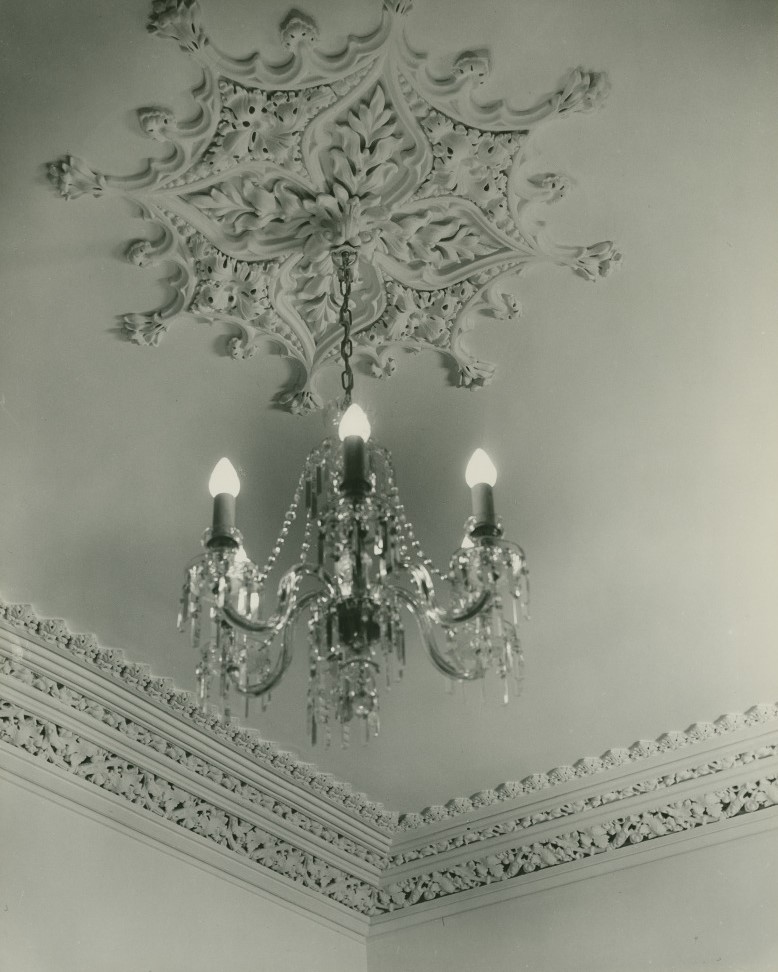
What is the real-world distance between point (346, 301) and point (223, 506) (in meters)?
0.80

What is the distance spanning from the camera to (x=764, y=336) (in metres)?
3.16

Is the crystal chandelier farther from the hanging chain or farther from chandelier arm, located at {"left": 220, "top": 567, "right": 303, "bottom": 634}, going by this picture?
the hanging chain

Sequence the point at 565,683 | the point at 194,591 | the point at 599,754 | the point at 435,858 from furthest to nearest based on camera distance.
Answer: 1. the point at 435,858
2. the point at 599,754
3. the point at 565,683
4. the point at 194,591

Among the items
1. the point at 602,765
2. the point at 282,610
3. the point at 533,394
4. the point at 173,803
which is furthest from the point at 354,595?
the point at 602,765

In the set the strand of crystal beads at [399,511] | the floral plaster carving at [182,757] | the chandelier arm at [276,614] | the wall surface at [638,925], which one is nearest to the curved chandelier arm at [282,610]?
the chandelier arm at [276,614]

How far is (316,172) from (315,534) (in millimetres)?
1346

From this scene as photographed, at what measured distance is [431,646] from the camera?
2.40m

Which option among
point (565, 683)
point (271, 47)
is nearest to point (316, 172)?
point (271, 47)

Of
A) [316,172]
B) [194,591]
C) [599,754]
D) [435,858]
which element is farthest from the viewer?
[435,858]

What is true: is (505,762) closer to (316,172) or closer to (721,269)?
(721,269)

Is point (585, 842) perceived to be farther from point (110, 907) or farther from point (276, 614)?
point (276, 614)

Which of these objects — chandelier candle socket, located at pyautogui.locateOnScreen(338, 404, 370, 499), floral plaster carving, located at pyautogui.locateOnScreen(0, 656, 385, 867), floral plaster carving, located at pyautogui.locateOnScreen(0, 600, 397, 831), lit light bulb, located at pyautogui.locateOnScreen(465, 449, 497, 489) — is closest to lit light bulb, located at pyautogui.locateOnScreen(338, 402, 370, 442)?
chandelier candle socket, located at pyautogui.locateOnScreen(338, 404, 370, 499)

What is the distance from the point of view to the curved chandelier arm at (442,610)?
237 cm

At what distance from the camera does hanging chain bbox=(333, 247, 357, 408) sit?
2.90 meters
